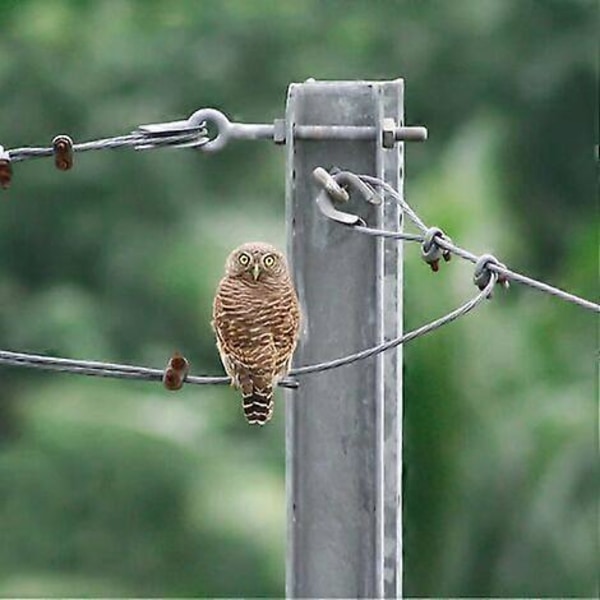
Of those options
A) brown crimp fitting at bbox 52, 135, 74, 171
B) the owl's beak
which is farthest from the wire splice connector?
brown crimp fitting at bbox 52, 135, 74, 171

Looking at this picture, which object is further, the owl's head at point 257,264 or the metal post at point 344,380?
the owl's head at point 257,264

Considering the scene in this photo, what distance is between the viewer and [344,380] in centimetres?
281

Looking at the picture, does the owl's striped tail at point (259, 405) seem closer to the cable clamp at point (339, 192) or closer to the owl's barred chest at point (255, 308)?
the owl's barred chest at point (255, 308)

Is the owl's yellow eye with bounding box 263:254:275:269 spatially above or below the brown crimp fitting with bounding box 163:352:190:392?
above

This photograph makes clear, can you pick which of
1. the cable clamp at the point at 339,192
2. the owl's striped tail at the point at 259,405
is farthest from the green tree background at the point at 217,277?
the cable clamp at the point at 339,192

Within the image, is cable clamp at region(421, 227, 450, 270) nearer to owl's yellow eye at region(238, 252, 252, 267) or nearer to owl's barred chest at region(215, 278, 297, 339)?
owl's barred chest at region(215, 278, 297, 339)

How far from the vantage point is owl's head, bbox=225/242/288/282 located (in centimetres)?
289

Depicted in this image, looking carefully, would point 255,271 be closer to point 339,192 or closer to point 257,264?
point 257,264

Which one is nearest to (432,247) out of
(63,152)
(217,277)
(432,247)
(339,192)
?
(432,247)

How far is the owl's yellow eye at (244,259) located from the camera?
2.98m

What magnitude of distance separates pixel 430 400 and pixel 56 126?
12.4 feet

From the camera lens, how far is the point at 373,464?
279 centimetres

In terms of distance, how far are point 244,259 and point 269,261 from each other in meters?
0.09

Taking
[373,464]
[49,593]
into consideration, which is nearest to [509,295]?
[49,593]
